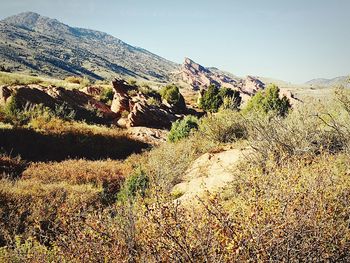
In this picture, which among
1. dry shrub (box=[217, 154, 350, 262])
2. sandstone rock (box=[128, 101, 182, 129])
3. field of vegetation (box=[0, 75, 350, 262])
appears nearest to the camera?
dry shrub (box=[217, 154, 350, 262])

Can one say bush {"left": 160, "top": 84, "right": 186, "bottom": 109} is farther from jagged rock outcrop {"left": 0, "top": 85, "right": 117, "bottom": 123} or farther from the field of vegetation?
the field of vegetation

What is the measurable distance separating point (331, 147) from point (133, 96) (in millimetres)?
20217

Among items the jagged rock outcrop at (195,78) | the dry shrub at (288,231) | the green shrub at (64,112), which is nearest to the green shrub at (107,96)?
the green shrub at (64,112)

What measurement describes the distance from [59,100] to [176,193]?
45.2ft

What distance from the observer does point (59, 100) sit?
20.5 m

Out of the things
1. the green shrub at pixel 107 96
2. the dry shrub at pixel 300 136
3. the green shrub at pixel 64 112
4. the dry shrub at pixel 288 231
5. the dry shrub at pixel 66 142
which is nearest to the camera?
the dry shrub at pixel 288 231

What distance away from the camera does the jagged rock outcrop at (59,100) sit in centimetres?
1834

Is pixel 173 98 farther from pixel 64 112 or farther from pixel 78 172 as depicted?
pixel 78 172

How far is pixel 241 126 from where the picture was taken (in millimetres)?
13648

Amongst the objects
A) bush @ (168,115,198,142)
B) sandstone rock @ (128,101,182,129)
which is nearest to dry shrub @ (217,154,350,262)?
bush @ (168,115,198,142)

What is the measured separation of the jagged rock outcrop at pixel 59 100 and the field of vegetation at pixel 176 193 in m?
1.48

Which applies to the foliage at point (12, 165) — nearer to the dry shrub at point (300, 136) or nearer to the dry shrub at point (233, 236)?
the dry shrub at point (233, 236)

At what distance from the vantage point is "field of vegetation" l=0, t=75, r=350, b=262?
3.58m

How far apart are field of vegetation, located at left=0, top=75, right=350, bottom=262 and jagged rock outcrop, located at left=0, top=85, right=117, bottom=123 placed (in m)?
1.48
